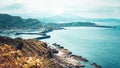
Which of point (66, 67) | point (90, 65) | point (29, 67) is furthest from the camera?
point (90, 65)

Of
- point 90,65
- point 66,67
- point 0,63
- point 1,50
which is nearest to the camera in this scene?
point 0,63

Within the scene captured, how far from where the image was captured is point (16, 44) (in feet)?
452

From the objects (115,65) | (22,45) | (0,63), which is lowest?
(115,65)

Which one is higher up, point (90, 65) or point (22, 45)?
point (22, 45)

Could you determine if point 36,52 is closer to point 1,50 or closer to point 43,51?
point 43,51

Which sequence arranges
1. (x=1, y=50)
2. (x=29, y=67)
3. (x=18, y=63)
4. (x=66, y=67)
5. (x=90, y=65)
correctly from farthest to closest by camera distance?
1. (x=90, y=65)
2. (x=66, y=67)
3. (x=1, y=50)
4. (x=18, y=63)
5. (x=29, y=67)

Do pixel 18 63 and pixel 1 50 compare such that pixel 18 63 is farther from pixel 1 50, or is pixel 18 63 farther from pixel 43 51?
pixel 43 51

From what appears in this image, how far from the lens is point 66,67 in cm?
12556

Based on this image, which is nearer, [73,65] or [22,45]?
[73,65]

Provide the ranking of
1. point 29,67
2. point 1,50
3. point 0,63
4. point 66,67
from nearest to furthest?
point 29,67
point 0,63
point 1,50
point 66,67

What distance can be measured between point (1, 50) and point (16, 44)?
8211cm

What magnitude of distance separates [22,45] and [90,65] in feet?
157

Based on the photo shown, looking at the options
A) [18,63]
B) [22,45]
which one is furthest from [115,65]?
[18,63]

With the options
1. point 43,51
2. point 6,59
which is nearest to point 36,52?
point 43,51
